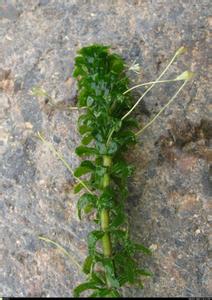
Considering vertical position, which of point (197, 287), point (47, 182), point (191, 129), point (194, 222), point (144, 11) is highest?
point (144, 11)

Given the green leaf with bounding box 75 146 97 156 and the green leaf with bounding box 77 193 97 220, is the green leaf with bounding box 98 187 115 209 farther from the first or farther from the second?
the green leaf with bounding box 75 146 97 156

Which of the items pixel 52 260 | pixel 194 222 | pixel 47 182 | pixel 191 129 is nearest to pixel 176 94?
pixel 191 129

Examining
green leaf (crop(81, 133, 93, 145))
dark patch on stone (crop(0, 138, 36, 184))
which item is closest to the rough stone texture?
dark patch on stone (crop(0, 138, 36, 184))

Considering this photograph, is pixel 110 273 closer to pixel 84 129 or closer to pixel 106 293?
pixel 106 293

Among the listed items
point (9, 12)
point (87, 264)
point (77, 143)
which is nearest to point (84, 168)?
point (77, 143)

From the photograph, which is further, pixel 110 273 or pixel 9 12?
pixel 9 12

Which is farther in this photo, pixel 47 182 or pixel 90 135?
pixel 47 182

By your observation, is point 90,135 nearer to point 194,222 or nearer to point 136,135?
point 136,135

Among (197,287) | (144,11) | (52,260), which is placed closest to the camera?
(197,287)

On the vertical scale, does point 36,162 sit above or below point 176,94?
below
